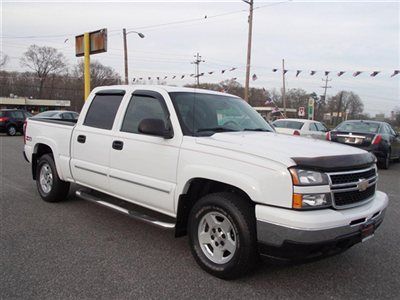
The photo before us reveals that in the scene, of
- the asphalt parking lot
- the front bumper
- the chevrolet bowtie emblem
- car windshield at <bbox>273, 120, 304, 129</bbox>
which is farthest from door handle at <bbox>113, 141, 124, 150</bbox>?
car windshield at <bbox>273, 120, 304, 129</bbox>

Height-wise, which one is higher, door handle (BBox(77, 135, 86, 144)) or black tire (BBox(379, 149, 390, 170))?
door handle (BBox(77, 135, 86, 144))

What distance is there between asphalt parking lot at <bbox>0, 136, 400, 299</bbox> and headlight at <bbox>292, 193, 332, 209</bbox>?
2.23ft

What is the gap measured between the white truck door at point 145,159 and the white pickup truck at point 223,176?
1 centimetres

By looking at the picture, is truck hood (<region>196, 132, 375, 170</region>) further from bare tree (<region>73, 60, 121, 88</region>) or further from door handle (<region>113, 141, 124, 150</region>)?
bare tree (<region>73, 60, 121, 88</region>)

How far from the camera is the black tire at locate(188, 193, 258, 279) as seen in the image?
11.5 ft

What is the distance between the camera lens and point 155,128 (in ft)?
13.5

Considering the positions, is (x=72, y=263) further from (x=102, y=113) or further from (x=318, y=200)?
(x=318, y=200)

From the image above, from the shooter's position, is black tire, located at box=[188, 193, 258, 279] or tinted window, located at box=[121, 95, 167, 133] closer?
black tire, located at box=[188, 193, 258, 279]

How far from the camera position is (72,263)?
4.02 metres

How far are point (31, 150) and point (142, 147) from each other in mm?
3249

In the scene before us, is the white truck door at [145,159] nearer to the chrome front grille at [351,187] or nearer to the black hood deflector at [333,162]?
the black hood deflector at [333,162]

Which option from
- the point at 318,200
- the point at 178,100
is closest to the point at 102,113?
the point at 178,100

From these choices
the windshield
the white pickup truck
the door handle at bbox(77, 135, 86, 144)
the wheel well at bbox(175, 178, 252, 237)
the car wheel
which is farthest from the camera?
the car wheel

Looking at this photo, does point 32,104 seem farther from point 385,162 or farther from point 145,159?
point 145,159
